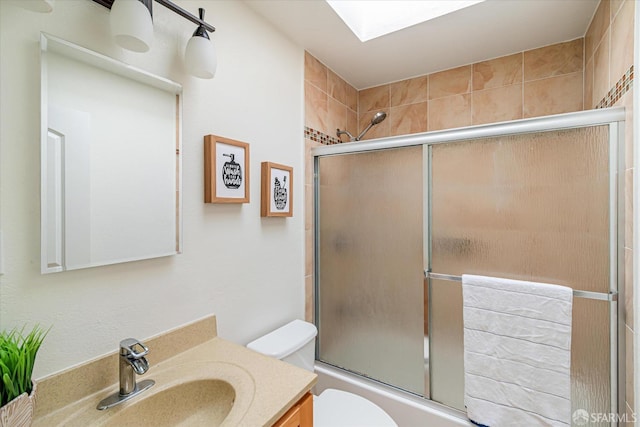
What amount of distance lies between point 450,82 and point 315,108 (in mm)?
1005

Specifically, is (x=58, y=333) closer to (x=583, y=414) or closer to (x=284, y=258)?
(x=284, y=258)

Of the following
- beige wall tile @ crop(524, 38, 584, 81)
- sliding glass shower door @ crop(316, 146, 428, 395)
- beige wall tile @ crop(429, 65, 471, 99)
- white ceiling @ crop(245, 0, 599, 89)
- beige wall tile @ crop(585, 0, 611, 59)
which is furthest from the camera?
beige wall tile @ crop(429, 65, 471, 99)

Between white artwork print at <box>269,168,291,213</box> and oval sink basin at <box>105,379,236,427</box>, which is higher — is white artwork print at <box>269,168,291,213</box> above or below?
above

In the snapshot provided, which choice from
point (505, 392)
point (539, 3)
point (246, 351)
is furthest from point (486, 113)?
point (246, 351)

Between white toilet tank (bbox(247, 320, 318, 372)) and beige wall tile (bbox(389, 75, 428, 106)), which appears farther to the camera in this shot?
beige wall tile (bbox(389, 75, 428, 106))

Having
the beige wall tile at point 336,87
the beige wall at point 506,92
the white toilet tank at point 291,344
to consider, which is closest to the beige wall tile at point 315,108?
the beige wall at point 506,92

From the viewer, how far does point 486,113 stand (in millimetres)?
1942

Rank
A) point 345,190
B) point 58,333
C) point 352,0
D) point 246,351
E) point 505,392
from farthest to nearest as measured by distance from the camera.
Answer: point 345,190 < point 352,0 < point 505,392 < point 246,351 < point 58,333

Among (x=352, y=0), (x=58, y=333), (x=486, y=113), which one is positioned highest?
(x=352, y=0)

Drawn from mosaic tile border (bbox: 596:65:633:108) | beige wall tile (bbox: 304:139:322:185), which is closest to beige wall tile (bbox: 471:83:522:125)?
mosaic tile border (bbox: 596:65:633:108)

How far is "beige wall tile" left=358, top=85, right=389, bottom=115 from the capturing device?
2311mm

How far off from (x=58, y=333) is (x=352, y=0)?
1951 mm

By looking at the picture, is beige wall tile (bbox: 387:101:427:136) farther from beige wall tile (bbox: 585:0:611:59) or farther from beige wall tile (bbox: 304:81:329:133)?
beige wall tile (bbox: 585:0:611:59)

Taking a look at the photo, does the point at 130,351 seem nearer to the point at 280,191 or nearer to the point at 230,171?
the point at 230,171
